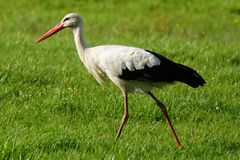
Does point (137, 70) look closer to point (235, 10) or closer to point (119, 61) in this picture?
point (119, 61)

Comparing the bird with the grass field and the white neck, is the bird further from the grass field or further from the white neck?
the grass field

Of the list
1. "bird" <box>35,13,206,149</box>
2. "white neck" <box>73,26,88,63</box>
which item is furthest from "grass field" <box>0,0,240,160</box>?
"white neck" <box>73,26,88,63</box>

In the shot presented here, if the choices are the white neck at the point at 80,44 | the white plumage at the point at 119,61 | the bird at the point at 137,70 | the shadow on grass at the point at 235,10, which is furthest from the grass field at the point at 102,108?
the shadow on grass at the point at 235,10

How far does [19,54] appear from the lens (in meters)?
9.45

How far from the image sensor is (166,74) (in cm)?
629

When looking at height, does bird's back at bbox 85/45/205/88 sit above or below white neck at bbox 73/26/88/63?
below

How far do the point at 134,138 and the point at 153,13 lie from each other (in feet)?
29.6

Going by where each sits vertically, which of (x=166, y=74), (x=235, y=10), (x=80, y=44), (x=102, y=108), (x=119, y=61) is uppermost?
(x=80, y=44)

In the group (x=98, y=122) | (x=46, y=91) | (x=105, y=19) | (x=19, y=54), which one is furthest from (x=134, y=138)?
(x=105, y=19)

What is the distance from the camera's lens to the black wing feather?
A: 20.4 feet

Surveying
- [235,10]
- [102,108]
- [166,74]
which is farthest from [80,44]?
[235,10]

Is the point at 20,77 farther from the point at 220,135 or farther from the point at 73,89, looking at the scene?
the point at 220,135

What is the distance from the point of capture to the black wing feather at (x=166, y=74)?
623cm

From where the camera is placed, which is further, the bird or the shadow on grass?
the shadow on grass
